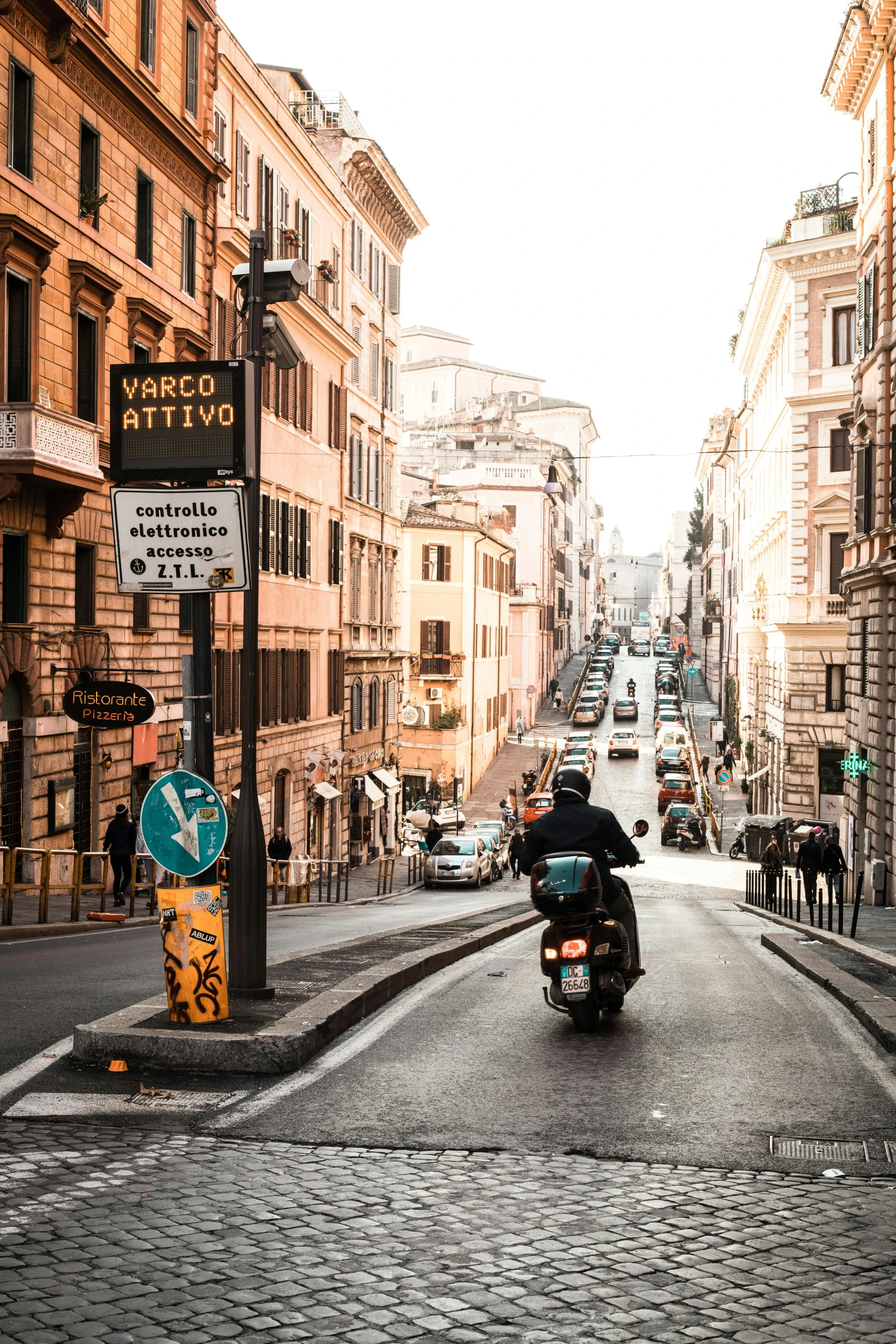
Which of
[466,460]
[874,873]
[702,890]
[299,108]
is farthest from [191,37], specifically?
[466,460]

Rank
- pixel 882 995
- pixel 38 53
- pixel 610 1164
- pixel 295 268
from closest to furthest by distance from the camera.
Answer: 1. pixel 610 1164
2. pixel 295 268
3. pixel 882 995
4. pixel 38 53

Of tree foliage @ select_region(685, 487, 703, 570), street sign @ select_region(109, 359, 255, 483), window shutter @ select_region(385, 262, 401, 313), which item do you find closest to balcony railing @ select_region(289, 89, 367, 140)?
window shutter @ select_region(385, 262, 401, 313)

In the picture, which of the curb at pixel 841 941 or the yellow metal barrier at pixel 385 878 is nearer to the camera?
the curb at pixel 841 941

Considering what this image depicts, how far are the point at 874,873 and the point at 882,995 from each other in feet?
57.5

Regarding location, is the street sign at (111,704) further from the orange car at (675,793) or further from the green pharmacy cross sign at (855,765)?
the orange car at (675,793)

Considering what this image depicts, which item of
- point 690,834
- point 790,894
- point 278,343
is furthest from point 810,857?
point 690,834

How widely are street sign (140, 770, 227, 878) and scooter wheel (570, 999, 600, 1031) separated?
260cm

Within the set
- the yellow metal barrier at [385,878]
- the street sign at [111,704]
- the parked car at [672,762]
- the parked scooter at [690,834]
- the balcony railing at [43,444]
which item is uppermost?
the balcony railing at [43,444]

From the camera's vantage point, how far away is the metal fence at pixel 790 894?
23469 millimetres

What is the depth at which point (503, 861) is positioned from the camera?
152 ft

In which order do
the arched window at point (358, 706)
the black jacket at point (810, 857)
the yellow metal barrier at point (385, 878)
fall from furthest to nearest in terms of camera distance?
1. the arched window at point (358, 706)
2. the yellow metal barrier at point (385, 878)
3. the black jacket at point (810, 857)

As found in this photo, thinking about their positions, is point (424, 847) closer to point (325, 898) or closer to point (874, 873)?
point (325, 898)

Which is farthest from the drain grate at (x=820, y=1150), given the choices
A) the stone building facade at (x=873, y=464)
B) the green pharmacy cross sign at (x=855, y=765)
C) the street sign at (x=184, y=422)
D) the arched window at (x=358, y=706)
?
the arched window at (x=358, y=706)

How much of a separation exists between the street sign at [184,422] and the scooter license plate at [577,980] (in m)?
3.76
